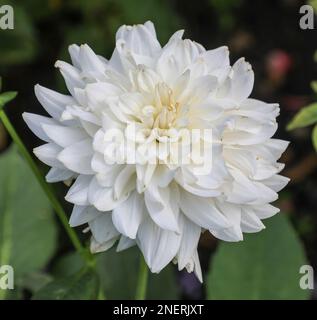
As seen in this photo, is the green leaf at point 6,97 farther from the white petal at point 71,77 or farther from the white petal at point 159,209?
the white petal at point 159,209

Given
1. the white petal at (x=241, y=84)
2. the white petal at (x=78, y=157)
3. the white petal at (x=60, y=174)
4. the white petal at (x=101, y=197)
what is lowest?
the white petal at (x=101, y=197)

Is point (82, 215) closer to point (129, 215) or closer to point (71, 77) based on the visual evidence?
point (129, 215)

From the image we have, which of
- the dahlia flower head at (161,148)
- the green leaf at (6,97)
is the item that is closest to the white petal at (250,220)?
the dahlia flower head at (161,148)

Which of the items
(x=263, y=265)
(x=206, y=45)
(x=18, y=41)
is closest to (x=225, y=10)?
(x=206, y=45)

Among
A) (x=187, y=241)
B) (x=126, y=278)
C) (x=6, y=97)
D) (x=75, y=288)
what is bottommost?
(x=126, y=278)

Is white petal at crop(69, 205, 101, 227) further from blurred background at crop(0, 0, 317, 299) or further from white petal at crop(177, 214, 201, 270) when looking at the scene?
blurred background at crop(0, 0, 317, 299)

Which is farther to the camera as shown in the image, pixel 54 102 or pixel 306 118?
pixel 306 118
